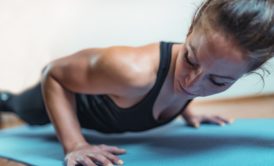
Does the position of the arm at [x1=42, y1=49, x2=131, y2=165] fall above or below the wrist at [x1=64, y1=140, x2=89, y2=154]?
above

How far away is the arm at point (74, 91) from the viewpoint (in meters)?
0.80

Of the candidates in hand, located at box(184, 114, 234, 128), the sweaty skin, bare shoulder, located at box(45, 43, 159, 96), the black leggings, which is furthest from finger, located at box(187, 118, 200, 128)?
the black leggings

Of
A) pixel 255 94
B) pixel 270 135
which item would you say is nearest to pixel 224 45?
pixel 270 135

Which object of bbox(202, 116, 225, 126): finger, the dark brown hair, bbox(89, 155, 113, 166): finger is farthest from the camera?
bbox(202, 116, 225, 126): finger

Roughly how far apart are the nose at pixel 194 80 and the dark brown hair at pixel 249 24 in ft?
0.28

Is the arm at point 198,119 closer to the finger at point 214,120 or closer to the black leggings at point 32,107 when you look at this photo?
the finger at point 214,120

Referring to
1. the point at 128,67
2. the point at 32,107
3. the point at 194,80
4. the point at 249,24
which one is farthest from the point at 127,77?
the point at 32,107

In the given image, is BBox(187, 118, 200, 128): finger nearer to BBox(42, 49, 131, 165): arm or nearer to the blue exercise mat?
the blue exercise mat

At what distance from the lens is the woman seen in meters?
0.68

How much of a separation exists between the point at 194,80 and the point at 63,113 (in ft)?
1.02

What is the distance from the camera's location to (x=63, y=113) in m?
0.89

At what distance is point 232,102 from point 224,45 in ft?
3.21

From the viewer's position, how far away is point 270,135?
904mm

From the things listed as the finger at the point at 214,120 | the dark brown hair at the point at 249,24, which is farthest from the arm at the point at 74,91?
the finger at the point at 214,120
